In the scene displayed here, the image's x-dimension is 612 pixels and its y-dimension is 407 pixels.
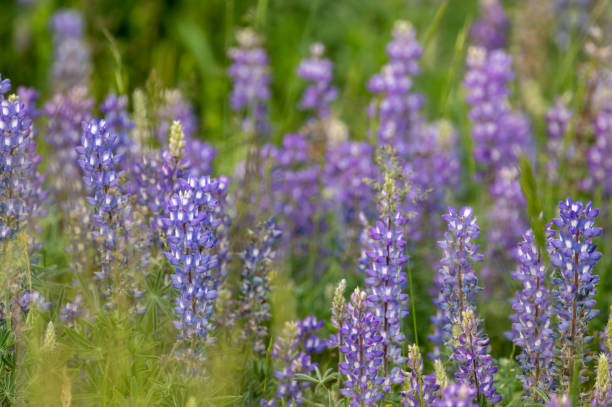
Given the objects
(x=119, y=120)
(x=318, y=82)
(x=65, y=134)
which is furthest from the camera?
(x=318, y=82)

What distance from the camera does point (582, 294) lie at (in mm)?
2221

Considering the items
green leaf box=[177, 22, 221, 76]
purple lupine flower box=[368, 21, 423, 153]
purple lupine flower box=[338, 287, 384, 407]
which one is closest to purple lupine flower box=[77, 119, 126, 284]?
purple lupine flower box=[338, 287, 384, 407]

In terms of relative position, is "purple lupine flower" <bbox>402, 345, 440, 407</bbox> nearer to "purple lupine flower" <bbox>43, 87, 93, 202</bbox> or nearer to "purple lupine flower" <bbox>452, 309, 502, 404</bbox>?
"purple lupine flower" <bbox>452, 309, 502, 404</bbox>

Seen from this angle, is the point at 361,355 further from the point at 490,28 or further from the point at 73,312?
the point at 490,28

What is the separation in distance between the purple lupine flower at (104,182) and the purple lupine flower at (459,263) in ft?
3.10

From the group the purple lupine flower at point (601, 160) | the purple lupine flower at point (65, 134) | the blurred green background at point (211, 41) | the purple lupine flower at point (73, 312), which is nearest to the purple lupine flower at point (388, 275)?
the purple lupine flower at point (73, 312)

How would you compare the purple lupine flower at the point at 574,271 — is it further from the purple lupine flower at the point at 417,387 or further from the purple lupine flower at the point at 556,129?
the purple lupine flower at the point at 556,129

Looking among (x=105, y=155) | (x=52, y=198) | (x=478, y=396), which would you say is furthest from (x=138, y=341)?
(x=52, y=198)

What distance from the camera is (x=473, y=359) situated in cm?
221

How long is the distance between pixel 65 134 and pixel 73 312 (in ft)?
4.00

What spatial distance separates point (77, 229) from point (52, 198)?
84 cm

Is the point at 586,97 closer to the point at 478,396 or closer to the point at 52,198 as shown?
the point at 478,396

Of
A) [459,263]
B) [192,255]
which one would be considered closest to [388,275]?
[459,263]

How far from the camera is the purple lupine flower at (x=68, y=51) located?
5.11 m
